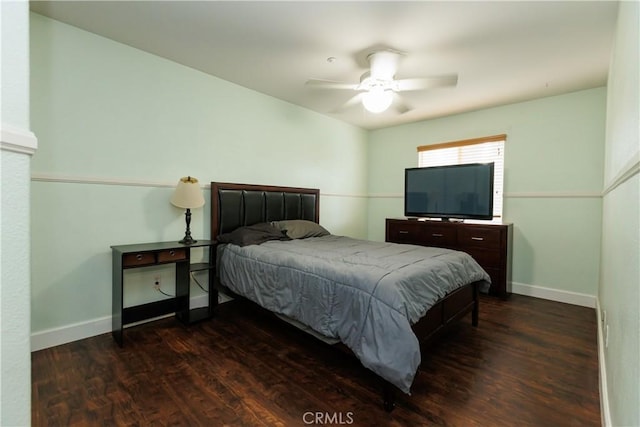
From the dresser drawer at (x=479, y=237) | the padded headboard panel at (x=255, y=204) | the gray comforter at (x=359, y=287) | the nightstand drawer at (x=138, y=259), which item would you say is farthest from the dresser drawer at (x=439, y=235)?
the nightstand drawer at (x=138, y=259)

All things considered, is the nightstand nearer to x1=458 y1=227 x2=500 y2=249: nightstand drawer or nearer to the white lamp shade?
the white lamp shade

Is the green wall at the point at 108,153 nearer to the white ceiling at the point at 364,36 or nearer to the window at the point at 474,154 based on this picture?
the white ceiling at the point at 364,36

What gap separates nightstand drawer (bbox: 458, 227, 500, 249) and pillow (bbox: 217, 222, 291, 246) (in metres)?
2.26

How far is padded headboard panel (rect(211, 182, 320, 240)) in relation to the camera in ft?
10.7

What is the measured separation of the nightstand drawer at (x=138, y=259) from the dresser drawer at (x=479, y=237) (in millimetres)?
3513

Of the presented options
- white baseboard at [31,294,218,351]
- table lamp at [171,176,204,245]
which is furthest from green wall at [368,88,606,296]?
white baseboard at [31,294,218,351]

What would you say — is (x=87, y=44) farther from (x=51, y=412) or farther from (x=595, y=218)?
(x=595, y=218)

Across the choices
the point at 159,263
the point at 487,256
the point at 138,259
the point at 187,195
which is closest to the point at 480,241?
the point at 487,256

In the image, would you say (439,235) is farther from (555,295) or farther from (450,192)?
(555,295)

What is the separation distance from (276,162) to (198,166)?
1086 mm

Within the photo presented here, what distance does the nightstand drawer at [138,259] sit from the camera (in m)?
2.38

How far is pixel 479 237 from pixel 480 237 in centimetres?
1

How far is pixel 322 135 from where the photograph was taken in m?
4.60

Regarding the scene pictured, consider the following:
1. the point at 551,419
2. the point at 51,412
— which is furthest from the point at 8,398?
the point at 551,419
